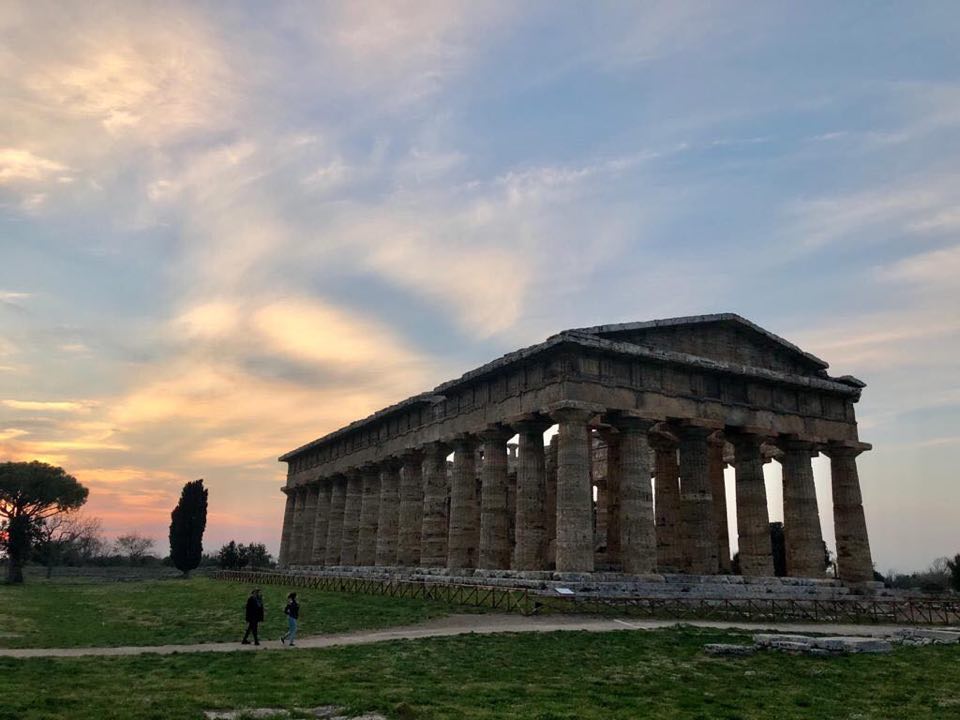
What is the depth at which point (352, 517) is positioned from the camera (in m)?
55.1

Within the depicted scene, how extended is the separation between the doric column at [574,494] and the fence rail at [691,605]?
111 inches

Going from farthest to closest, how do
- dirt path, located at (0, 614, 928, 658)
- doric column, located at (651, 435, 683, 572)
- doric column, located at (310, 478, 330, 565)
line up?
doric column, located at (310, 478, 330, 565) → doric column, located at (651, 435, 683, 572) → dirt path, located at (0, 614, 928, 658)

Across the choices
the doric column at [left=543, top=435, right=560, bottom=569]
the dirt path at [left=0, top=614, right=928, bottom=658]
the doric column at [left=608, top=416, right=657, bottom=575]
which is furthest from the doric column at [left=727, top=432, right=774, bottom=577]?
the doric column at [left=543, top=435, right=560, bottom=569]

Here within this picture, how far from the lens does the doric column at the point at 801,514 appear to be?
119 ft

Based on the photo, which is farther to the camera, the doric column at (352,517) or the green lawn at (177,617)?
the doric column at (352,517)

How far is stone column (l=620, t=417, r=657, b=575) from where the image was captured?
101ft

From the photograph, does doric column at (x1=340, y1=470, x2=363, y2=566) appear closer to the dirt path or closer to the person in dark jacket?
the dirt path

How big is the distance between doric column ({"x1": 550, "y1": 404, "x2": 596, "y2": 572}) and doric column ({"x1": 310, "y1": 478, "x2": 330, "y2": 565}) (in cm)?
3452

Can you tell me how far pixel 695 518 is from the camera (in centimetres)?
3478

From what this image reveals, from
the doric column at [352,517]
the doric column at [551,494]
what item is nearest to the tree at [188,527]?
the doric column at [352,517]

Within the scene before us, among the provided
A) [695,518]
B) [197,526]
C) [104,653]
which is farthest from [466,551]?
[197,526]

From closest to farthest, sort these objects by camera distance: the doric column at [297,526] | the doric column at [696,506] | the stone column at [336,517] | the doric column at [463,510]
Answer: the doric column at [696,506] → the doric column at [463,510] → the stone column at [336,517] → the doric column at [297,526]

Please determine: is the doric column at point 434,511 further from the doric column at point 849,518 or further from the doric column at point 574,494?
the doric column at point 849,518

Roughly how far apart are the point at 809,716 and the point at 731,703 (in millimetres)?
1347
